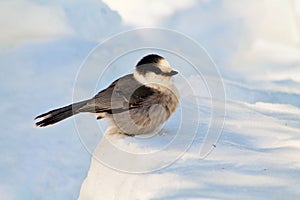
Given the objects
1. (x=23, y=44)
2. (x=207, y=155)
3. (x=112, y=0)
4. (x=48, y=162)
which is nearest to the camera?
(x=207, y=155)

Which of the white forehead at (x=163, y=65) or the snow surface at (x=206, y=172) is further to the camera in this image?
the white forehead at (x=163, y=65)

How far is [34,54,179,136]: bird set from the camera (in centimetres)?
163

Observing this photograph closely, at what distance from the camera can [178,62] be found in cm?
203

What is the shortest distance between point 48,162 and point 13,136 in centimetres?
17

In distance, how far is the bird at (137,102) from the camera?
163 cm

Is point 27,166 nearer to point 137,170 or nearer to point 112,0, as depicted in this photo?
point 137,170

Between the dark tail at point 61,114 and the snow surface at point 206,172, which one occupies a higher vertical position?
the dark tail at point 61,114

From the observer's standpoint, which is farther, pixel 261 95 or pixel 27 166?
pixel 261 95

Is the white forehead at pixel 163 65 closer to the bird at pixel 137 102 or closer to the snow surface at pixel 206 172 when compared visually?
the bird at pixel 137 102

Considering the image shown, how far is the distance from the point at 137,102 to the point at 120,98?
0.06m

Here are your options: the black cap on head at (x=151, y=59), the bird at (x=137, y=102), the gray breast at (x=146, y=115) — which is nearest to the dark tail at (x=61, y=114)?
the bird at (x=137, y=102)

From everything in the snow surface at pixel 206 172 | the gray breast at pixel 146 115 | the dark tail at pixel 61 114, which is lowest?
the snow surface at pixel 206 172

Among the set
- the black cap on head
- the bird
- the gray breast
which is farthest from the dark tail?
the black cap on head

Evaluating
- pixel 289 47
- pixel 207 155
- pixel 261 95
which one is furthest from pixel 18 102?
pixel 289 47
